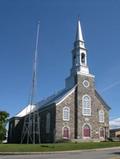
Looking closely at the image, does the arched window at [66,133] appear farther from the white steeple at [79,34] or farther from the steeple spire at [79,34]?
the white steeple at [79,34]

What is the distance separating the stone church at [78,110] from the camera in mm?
54000

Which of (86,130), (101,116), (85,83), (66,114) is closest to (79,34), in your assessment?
(85,83)

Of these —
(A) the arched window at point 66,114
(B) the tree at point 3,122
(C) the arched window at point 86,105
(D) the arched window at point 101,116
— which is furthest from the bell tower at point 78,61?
(B) the tree at point 3,122

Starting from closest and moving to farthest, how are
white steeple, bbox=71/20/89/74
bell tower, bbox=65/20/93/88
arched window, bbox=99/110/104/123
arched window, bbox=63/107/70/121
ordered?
1. arched window, bbox=63/107/70/121
2. bell tower, bbox=65/20/93/88
3. white steeple, bbox=71/20/89/74
4. arched window, bbox=99/110/104/123

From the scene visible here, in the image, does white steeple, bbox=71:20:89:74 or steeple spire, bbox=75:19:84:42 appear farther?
steeple spire, bbox=75:19:84:42

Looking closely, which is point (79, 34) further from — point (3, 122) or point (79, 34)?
point (3, 122)

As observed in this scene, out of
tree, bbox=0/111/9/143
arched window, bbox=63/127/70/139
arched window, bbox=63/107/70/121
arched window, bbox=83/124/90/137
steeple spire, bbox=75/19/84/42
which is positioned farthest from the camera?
steeple spire, bbox=75/19/84/42

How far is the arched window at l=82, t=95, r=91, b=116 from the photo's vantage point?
56.4 meters

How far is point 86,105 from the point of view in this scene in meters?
57.0

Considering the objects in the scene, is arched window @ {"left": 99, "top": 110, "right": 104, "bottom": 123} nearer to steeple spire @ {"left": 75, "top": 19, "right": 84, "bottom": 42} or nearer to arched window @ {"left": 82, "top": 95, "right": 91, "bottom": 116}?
arched window @ {"left": 82, "top": 95, "right": 91, "bottom": 116}

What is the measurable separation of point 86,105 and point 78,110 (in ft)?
7.85

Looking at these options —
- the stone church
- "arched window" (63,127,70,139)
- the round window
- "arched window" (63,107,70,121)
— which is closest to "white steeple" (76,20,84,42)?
the stone church

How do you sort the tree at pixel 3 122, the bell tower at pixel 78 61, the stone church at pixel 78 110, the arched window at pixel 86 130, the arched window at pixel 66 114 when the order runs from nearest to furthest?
the tree at pixel 3 122 < the stone church at pixel 78 110 < the arched window at pixel 66 114 < the arched window at pixel 86 130 < the bell tower at pixel 78 61

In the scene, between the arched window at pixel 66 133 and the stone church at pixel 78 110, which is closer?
the arched window at pixel 66 133
